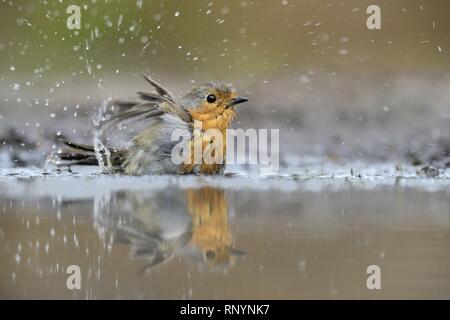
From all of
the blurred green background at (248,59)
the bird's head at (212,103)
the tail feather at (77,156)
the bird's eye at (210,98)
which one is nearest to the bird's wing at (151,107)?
the bird's head at (212,103)

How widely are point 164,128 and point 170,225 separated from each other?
268cm

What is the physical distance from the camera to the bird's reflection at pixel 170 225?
3.98 m

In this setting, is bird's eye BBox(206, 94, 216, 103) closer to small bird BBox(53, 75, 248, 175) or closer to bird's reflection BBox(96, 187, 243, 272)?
small bird BBox(53, 75, 248, 175)

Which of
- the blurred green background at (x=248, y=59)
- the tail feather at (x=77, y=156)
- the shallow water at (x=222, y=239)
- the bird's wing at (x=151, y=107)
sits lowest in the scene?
the shallow water at (x=222, y=239)

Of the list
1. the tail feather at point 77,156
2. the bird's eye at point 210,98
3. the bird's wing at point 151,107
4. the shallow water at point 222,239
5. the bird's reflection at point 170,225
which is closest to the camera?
the shallow water at point 222,239

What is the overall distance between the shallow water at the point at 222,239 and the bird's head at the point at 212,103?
3.27 ft

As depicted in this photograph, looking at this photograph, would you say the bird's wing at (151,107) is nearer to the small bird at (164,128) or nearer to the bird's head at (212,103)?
the small bird at (164,128)

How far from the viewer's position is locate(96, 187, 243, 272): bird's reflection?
3.98 metres

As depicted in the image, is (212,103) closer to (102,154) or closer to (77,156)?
(102,154)

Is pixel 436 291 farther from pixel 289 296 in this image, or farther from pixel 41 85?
pixel 41 85

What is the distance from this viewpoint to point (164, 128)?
715 cm

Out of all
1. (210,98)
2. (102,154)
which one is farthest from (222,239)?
(102,154)

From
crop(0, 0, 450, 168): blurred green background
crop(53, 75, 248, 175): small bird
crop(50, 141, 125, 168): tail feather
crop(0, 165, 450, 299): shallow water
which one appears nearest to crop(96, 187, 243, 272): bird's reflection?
crop(0, 165, 450, 299): shallow water

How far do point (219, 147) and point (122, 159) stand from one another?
0.87 metres
